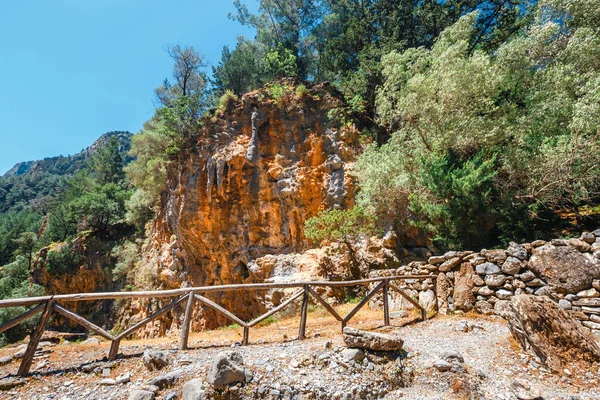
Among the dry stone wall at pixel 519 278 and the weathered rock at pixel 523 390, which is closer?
the weathered rock at pixel 523 390

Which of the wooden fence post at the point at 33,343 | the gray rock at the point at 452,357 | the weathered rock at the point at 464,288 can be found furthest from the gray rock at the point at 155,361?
the weathered rock at the point at 464,288

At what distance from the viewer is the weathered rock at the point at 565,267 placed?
5.38 m

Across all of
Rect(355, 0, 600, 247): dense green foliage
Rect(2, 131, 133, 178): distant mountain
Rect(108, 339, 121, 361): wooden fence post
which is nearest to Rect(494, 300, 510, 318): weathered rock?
Rect(355, 0, 600, 247): dense green foliage

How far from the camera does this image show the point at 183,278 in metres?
17.4

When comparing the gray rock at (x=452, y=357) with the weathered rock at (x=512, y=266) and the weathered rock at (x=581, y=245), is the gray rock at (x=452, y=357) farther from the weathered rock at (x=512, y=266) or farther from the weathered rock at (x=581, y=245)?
the weathered rock at (x=581, y=245)

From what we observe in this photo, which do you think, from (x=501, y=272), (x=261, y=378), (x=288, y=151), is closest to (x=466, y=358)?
(x=501, y=272)

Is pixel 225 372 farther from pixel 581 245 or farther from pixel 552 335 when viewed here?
pixel 581 245

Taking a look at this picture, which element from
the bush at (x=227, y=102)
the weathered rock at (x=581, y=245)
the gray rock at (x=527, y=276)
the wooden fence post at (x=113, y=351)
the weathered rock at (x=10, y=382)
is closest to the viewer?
the weathered rock at (x=10, y=382)

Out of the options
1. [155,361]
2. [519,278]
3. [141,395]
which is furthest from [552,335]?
[155,361]

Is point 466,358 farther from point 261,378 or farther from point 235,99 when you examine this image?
point 235,99

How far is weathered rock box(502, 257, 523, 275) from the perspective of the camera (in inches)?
242

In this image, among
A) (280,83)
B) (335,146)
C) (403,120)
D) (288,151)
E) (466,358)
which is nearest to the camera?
(466,358)

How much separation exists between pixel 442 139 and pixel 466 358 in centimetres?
747

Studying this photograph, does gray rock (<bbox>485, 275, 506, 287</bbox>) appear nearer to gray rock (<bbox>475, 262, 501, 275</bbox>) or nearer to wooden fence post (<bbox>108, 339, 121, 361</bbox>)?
gray rock (<bbox>475, 262, 501, 275</bbox>)
